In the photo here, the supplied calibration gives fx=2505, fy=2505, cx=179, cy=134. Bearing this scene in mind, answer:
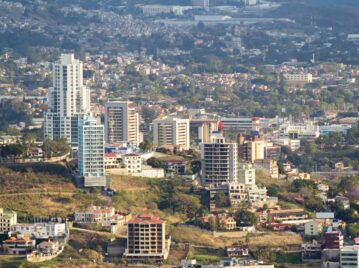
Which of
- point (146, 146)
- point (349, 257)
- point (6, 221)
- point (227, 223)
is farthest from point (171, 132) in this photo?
point (349, 257)

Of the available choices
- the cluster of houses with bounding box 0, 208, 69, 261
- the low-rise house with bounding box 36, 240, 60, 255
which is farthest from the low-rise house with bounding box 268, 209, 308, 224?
the low-rise house with bounding box 36, 240, 60, 255

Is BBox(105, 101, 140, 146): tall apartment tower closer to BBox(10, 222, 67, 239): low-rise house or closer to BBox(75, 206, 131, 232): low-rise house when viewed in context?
BBox(75, 206, 131, 232): low-rise house

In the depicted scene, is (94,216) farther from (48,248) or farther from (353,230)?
(353,230)

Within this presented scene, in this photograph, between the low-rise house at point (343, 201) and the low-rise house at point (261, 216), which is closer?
the low-rise house at point (261, 216)

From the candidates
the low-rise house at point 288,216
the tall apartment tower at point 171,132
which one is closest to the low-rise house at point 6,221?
the low-rise house at point 288,216

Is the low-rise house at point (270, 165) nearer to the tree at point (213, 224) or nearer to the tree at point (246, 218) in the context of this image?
Answer: the tree at point (246, 218)
